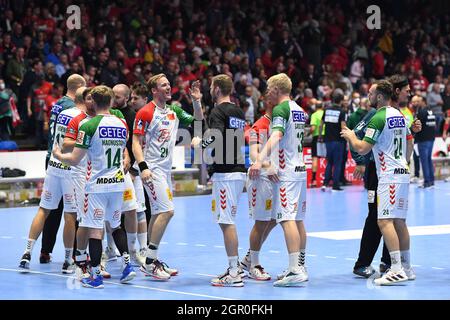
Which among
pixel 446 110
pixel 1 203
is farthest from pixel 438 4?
pixel 1 203

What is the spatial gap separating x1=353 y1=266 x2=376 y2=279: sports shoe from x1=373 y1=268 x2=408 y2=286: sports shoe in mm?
462

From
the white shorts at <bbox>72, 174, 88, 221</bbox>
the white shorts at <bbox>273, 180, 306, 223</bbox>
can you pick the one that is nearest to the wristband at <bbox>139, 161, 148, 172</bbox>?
the white shorts at <bbox>72, 174, 88, 221</bbox>

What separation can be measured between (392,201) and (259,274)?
5.26 ft

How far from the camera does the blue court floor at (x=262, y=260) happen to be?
9.54 m

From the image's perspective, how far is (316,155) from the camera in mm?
21062

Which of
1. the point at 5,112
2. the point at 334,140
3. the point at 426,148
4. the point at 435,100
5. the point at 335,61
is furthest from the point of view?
the point at 335,61

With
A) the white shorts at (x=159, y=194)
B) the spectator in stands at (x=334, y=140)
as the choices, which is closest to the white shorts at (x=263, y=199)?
the white shorts at (x=159, y=194)

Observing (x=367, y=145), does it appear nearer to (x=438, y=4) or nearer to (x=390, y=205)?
(x=390, y=205)

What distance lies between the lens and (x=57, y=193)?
11055 mm

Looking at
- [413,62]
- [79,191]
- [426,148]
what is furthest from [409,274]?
[413,62]

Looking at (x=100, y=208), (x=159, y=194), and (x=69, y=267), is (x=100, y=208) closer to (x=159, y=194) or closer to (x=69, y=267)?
(x=159, y=194)

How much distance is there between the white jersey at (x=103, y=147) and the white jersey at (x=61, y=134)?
105 cm

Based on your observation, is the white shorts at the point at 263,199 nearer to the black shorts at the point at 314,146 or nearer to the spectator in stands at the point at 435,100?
the black shorts at the point at 314,146

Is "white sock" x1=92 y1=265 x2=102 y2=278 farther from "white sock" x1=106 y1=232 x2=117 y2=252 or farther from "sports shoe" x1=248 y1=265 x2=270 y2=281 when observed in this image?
"sports shoe" x1=248 y1=265 x2=270 y2=281
